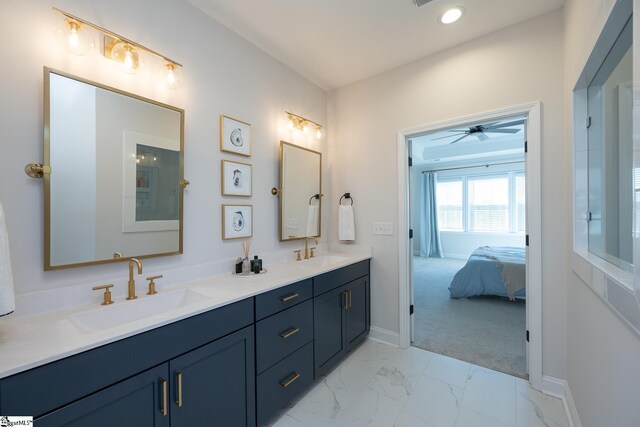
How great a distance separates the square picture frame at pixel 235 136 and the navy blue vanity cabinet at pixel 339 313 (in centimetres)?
112

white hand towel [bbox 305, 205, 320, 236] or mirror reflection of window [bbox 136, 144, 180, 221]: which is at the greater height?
mirror reflection of window [bbox 136, 144, 180, 221]

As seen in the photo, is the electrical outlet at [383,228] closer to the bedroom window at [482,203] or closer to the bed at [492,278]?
the bed at [492,278]

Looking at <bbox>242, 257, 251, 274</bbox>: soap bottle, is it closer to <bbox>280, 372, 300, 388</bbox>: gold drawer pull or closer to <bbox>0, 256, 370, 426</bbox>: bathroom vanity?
<bbox>0, 256, 370, 426</bbox>: bathroom vanity

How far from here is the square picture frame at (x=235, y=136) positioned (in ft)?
6.15

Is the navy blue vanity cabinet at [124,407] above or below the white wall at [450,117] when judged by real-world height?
below

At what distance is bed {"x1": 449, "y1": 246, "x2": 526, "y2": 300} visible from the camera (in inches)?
135

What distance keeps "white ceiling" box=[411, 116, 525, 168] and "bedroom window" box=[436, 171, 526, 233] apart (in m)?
0.48

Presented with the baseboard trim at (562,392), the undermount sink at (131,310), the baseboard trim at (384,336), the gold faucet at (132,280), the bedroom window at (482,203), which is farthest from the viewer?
the bedroom window at (482,203)

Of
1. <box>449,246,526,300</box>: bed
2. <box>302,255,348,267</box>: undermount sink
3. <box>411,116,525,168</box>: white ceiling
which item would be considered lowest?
<box>449,246,526,300</box>: bed

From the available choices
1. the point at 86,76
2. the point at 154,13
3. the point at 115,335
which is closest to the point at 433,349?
the point at 115,335

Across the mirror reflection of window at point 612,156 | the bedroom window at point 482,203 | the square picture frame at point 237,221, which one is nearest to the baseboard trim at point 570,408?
the mirror reflection of window at point 612,156

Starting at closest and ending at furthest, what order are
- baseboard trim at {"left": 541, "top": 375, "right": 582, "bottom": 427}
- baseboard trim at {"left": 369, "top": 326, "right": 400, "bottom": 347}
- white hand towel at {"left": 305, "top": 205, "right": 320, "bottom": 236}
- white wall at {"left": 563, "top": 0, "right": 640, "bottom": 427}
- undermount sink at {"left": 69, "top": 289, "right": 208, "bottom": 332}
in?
white wall at {"left": 563, "top": 0, "right": 640, "bottom": 427} → undermount sink at {"left": 69, "top": 289, "right": 208, "bottom": 332} → baseboard trim at {"left": 541, "top": 375, "right": 582, "bottom": 427} → baseboard trim at {"left": 369, "top": 326, "right": 400, "bottom": 347} → white hand towel at {"left": 305, "top": 205, "right": 320, "bottom": 236}

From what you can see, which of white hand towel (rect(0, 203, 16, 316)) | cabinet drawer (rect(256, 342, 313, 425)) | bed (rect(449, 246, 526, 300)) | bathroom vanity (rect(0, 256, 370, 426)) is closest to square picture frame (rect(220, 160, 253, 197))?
bathroom vanity (rect(0, 256, 370, 426))

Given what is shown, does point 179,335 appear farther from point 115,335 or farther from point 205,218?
point 205,218
